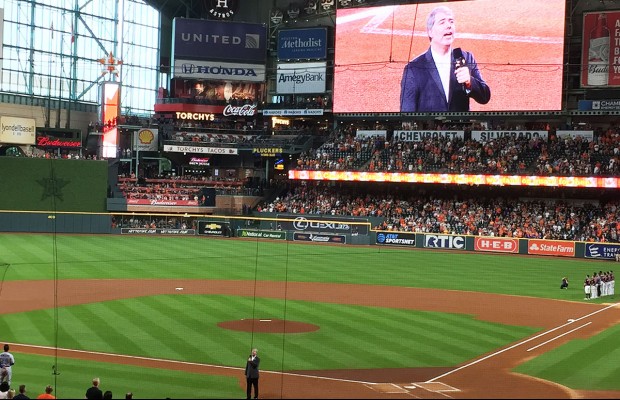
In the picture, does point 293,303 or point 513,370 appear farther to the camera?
point 293,303

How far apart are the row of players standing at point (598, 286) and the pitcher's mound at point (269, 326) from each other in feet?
45.7

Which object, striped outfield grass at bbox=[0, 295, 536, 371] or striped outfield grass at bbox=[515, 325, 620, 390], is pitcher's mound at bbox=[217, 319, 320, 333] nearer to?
striped outfield grass at bbox=[0, 295, 536, 371]

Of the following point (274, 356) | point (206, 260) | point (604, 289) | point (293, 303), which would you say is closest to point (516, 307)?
point (604, 289)

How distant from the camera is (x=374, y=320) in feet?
92.4

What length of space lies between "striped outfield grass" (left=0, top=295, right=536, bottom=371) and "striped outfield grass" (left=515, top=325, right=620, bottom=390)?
73.2 inches

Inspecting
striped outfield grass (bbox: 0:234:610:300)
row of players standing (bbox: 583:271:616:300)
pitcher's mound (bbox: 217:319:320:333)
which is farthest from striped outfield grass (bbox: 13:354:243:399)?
row of players standing (bbox: 583:271:616:300)

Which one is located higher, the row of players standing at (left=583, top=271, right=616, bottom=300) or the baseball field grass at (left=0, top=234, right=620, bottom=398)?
the row of players standing at (left=583, top=271, right=616, bottom=300)

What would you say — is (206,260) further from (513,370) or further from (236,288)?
(513,370)

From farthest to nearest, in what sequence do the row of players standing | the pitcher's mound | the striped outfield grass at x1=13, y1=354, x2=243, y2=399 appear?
the row of players standing < the pitcher's mound < the striped outfield grass at x1=13, y1=354, x2=243, y2=399

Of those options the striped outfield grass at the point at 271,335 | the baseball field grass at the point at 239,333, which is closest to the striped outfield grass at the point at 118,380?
the baseball field grass at the point at 239,333

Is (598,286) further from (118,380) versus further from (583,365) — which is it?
(118,380)

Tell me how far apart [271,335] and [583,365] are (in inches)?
353

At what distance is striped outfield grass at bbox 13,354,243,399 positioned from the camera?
1766 cm

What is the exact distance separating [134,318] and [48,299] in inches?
207
